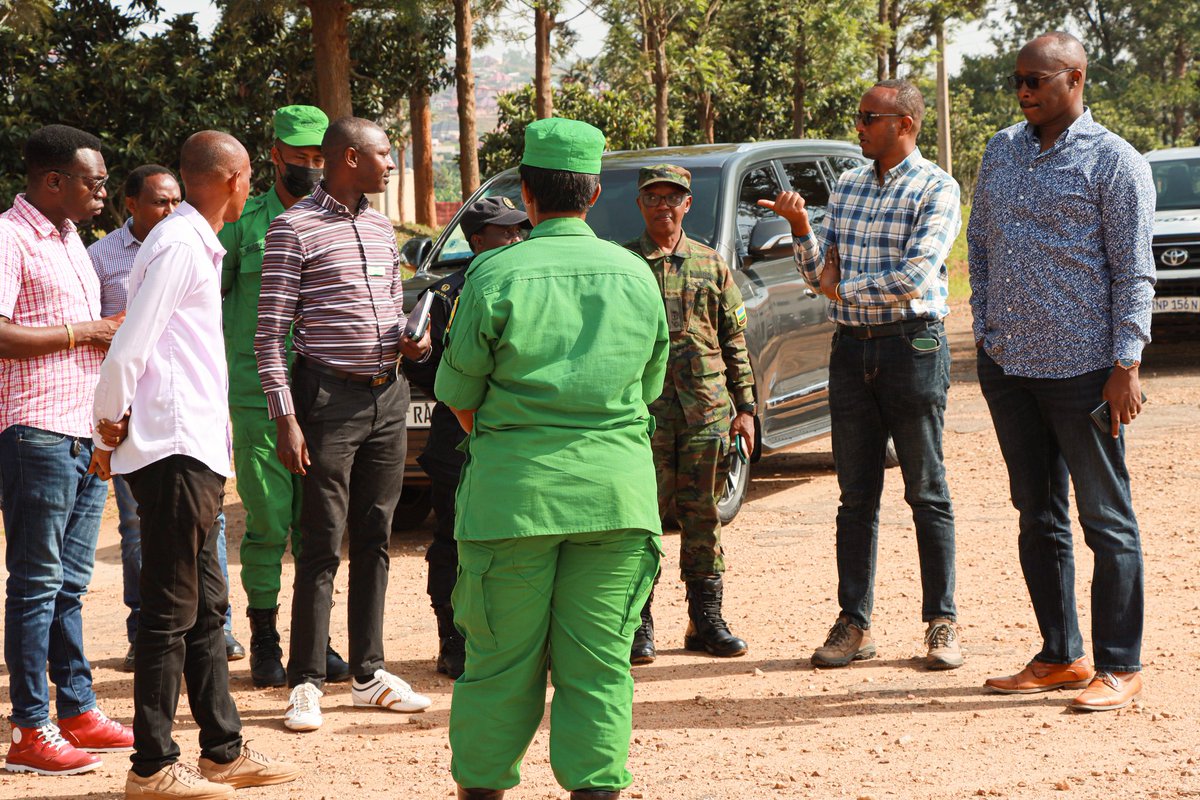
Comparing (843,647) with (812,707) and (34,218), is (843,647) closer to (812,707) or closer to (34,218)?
(812,707)

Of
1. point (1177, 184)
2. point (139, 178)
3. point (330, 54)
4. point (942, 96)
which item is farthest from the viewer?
point (942, 96)

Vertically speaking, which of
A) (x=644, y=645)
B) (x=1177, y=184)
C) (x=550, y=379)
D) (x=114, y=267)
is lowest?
(x=644, y=645)

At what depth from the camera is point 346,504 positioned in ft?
17.2

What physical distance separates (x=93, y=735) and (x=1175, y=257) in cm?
1180

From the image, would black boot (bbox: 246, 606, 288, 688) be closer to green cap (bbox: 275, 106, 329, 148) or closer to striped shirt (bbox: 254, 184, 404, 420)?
striped shirt (bbox: 254, 184, 404, 420)

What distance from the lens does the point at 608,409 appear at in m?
3.63

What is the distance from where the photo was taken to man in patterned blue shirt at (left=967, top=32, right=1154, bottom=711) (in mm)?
4734

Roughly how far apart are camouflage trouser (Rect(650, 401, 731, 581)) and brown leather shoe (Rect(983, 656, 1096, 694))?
4.33 feet

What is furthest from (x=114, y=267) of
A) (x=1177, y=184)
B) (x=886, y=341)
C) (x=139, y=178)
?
(x=1177, y=184)

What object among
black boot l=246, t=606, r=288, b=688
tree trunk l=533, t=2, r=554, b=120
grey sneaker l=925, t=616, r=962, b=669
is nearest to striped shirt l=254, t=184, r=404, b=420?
black boot l=246, t=606, r=288, b=688

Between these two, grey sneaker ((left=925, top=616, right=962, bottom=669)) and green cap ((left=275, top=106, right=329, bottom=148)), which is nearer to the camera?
grey sneaker ((left=925, top=616, right=962, bottom=669))

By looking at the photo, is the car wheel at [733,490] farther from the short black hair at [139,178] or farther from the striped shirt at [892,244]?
the short black hair at [139,178]

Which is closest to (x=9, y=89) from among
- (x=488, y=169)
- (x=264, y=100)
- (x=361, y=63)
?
(x=264, y=100)

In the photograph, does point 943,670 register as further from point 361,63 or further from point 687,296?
point 361,63
